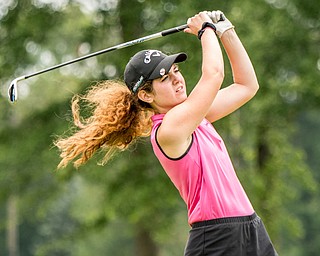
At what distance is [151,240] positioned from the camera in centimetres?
1809

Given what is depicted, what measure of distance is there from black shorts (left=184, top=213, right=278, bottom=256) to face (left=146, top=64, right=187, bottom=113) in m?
0.61

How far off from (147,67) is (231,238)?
0.94 m

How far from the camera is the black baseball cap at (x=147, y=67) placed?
4.21 metres

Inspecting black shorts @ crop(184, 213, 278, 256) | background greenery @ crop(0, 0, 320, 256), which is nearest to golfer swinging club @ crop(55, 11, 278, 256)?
black shorts @ crop(184, 213, 278, 256)

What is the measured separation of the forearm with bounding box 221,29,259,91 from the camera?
452 centimetres

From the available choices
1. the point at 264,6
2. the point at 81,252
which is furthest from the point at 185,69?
the point at 81,252

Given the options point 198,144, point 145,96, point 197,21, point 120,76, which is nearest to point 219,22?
point 197,21

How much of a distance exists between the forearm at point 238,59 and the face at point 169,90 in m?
0.42

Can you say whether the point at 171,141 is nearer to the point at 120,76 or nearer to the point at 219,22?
the point at 219,22

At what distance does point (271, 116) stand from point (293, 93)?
61 cm

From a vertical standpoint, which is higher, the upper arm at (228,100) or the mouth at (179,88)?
the mouth at (179,88)

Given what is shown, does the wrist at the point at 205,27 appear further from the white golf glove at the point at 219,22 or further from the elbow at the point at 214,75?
the elbow at the point at 214,75

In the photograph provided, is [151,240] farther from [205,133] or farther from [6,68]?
[205,133]

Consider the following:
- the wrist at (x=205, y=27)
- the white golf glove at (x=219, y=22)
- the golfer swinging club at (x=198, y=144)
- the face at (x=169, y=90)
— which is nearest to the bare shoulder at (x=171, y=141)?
the golfer swinging club at (x=198, y=144)
